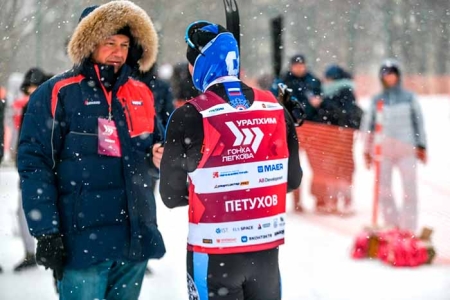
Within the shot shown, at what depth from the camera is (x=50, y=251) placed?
2807 millimetres

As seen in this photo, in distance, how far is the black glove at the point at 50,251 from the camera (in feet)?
9.21

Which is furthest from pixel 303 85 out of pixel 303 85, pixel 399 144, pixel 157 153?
pixel 157 153

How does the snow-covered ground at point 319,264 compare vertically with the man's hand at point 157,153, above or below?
below

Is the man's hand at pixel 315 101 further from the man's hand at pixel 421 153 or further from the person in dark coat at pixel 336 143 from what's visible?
the man's hand at pixel 421 153

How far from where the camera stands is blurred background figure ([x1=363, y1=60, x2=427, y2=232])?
7051 millimetres

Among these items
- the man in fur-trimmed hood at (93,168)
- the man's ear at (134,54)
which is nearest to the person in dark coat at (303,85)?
the man's ear at (134,54)

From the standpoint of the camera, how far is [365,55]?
34.9m

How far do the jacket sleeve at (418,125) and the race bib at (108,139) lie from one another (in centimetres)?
459

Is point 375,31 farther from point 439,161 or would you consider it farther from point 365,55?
point 439,161

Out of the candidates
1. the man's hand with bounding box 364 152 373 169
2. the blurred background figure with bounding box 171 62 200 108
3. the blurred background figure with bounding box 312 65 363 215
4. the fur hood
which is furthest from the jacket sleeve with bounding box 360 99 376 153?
the fur hood

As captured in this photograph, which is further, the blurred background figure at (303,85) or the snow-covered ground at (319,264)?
the blurred background figure at (303,85)

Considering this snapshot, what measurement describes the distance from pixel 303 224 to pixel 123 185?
5.23m

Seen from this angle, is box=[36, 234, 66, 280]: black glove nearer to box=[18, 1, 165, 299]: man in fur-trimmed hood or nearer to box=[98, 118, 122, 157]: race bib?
box=[18, 1, 165, 299]: man in fur-trimmed hood

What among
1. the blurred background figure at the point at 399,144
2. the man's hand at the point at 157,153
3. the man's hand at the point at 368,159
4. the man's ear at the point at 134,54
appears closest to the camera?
the man's hand at the point at 157,153
